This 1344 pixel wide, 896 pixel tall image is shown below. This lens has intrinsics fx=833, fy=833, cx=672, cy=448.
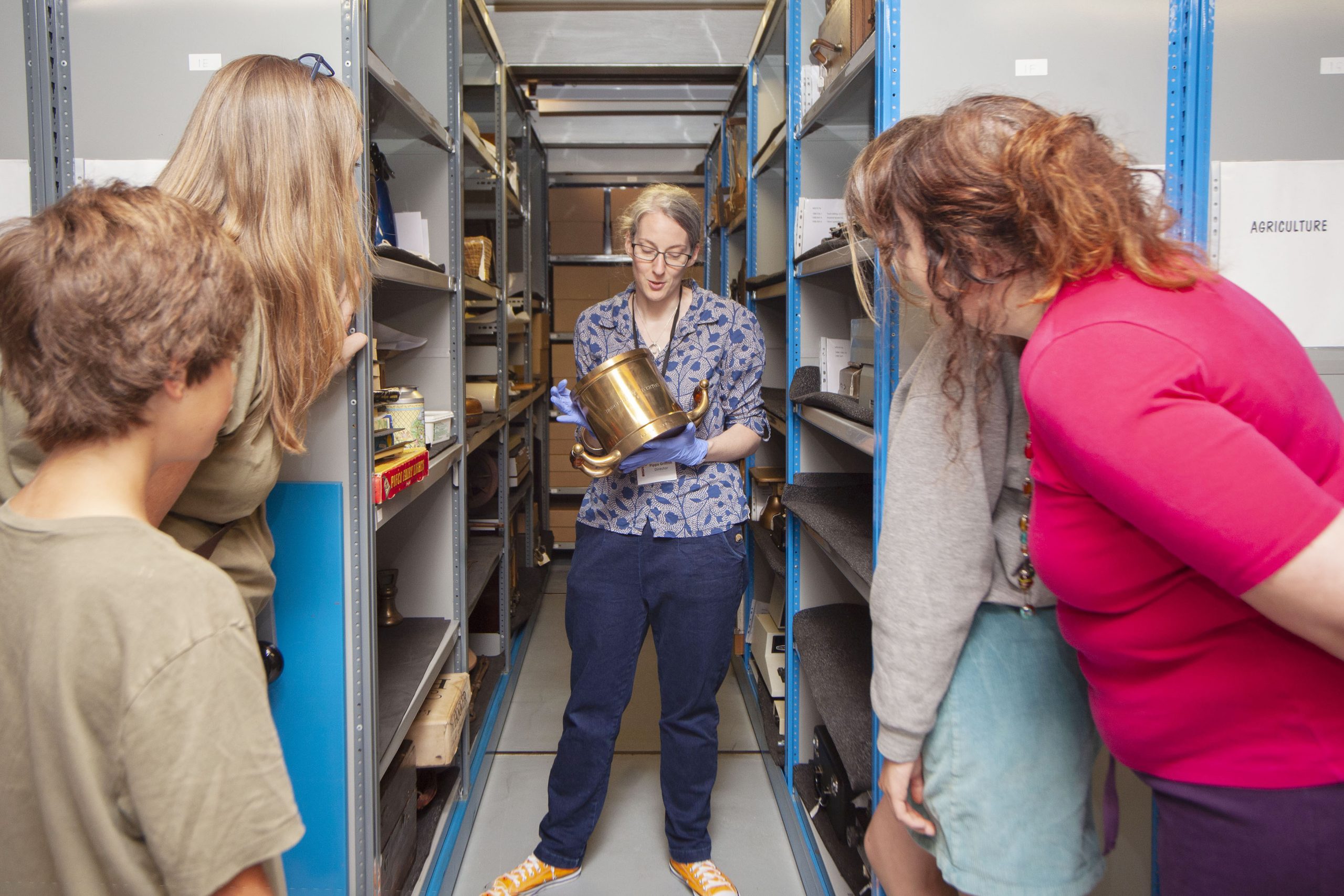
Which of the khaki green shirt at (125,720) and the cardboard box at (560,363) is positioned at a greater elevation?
the cardboard box at (560,363)

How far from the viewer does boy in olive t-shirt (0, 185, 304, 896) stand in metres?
0.69

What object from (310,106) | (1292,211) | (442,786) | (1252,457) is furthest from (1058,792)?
(442,786)

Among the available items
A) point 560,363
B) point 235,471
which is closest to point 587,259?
point 560,363

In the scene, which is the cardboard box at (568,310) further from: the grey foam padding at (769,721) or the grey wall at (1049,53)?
the grey wall at (1049,53)

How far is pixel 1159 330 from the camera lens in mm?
731

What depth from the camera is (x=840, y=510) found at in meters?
2.29

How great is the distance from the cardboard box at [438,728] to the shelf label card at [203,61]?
1.43 meters

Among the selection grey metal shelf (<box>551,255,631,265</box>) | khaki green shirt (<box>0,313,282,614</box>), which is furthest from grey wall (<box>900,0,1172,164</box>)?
grey metal shelf (<box>551,255,631,265</box>)

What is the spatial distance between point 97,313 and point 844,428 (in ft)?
4.80

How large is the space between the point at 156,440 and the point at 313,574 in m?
0.80

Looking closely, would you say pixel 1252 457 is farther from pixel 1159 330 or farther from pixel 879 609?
pixel 879 609

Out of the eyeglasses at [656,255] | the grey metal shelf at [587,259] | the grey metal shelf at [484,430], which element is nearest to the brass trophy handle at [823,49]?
the eyeglasses at [656,255]

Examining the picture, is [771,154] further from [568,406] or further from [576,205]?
[576,205]

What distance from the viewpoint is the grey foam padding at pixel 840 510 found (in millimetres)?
1830
